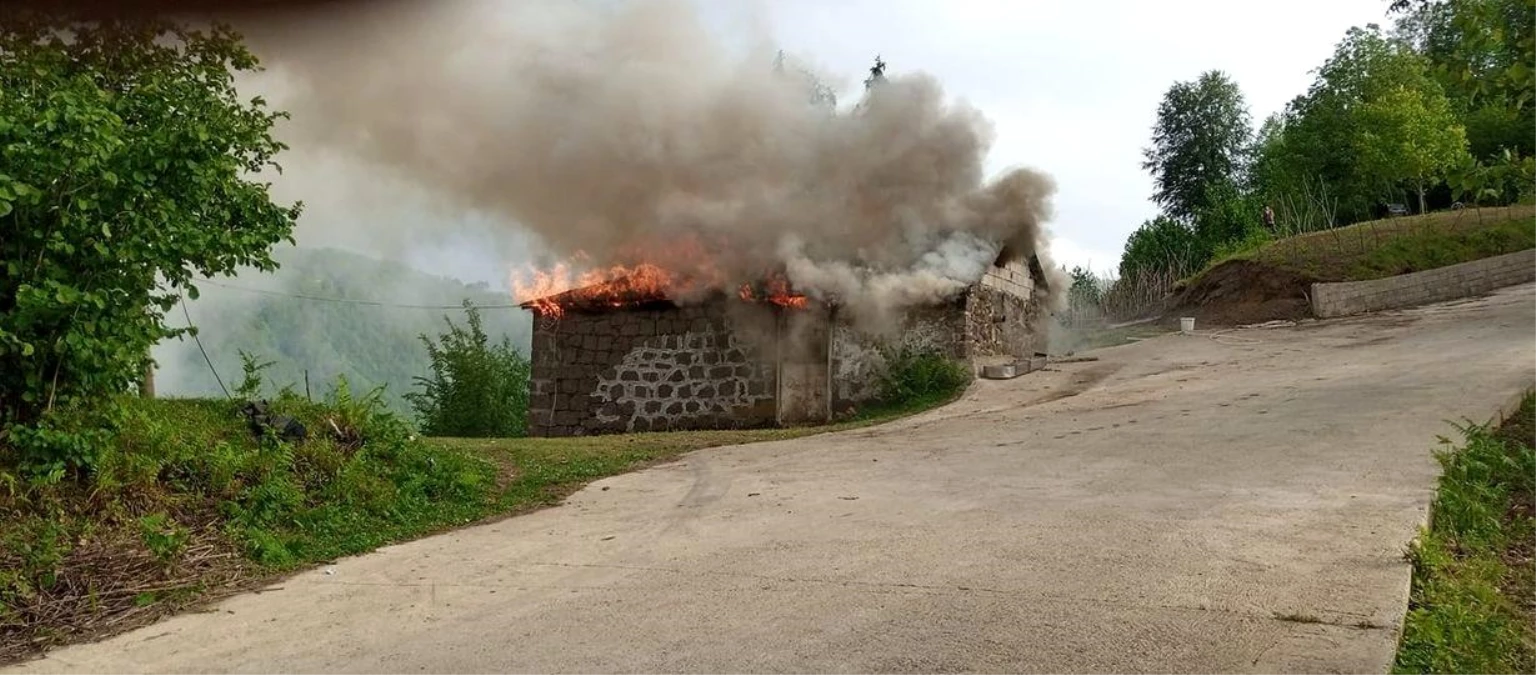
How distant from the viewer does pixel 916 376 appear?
1702 centimetres

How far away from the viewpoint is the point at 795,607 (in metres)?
4.83

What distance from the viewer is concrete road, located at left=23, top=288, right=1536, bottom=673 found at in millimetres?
4156

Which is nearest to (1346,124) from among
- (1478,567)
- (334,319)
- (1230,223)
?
(1230,223)

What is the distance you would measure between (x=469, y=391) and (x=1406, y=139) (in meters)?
26.3

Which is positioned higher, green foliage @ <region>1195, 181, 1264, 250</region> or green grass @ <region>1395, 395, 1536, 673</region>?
green foliage @ <region>1195, 181, 1264, 250</region>

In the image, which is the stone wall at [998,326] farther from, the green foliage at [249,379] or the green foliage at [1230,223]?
the green foliage at [1230,223]

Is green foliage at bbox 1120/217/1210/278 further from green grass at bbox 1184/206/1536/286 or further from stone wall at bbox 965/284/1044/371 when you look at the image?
stone wall at bbox 965/284/1044/371

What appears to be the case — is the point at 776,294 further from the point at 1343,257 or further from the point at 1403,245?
the point at 1403,245

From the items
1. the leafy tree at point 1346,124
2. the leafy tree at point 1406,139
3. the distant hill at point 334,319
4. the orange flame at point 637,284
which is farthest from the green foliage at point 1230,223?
the distant hill at point 334,319

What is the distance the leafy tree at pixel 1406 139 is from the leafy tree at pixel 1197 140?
684 inches

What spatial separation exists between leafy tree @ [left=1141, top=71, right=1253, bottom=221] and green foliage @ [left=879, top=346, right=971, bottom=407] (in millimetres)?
33823

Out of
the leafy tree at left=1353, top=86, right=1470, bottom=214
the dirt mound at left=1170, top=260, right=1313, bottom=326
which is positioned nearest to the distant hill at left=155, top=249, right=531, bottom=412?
the dirt mound at left=1170, top=260, right=1313, bottom=326

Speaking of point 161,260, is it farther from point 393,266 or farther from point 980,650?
point 393,266

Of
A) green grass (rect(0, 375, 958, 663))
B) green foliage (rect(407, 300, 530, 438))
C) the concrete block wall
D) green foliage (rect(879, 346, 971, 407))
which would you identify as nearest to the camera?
green grass (rect(0, 375, 958, 663))
